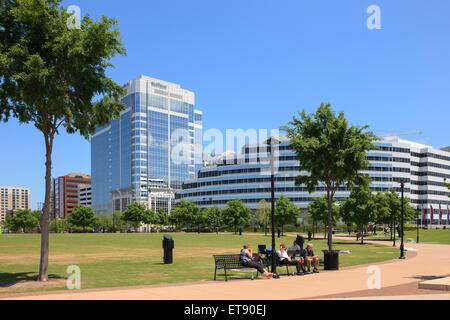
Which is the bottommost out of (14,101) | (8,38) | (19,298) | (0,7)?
(19,298)

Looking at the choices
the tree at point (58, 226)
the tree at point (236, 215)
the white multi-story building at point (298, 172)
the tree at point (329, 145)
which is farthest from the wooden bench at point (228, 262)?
the tree at point (58, 226)

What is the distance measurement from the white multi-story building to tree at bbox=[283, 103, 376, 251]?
103 meters

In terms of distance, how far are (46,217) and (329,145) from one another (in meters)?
15.1

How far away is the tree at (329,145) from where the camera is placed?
23.0m

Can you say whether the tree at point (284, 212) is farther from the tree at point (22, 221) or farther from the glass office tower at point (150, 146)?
the glass office tower at point (150, 146)

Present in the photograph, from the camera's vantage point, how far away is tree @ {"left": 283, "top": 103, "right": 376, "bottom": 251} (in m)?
23.0

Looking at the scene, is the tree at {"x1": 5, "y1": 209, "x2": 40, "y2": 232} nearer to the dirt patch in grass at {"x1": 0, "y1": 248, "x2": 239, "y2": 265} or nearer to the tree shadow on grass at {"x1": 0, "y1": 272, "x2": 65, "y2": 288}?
the dirt patch in grass at {"x1": 0, "y1": 248, "x2": 239, "y2": 265}

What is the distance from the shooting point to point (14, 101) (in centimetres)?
1540

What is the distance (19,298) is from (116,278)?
16.6 ft

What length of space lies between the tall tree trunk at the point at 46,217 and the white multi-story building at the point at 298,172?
114m

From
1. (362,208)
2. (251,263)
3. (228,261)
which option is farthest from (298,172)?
(228,261)

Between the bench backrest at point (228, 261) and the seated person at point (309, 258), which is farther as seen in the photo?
the seated person at point (309, 258)
